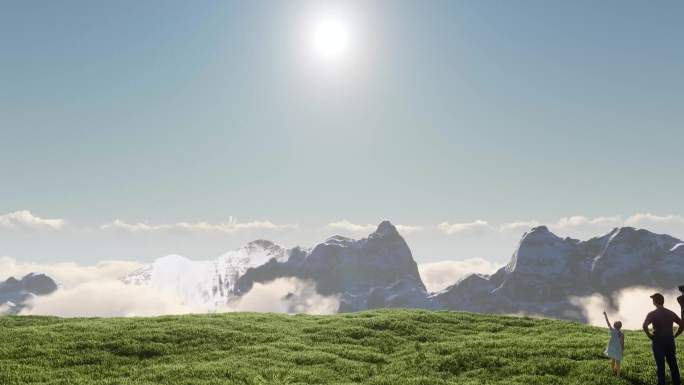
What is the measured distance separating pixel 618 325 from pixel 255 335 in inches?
894

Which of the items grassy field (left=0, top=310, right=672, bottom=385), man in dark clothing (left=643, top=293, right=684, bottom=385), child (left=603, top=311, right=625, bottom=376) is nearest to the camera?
man in dark clothing (left=643, top=293, right=684, bottom=385)

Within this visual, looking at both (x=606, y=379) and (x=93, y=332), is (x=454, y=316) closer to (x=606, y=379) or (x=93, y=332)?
(x=606, y=379)

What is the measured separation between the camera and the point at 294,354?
3108cm

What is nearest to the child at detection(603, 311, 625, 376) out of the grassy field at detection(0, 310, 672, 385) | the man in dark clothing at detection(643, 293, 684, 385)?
the grassy field at detection(0, 310, 672, 385)

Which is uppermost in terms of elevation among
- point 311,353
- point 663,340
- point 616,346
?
point 663,340

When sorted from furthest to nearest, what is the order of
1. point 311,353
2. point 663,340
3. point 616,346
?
point 311,353
point 616,346
point 663,340

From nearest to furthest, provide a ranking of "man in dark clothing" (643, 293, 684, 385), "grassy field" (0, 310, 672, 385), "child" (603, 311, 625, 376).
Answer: "man in dark clothing" (643, 293, 684, 385), "child" (603, 311, 625, 376), "grassy field" (0, 310, 672, 385)

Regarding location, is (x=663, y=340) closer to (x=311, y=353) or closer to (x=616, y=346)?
(x=616, y=346)

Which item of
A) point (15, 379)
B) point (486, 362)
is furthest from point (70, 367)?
point (486, 362)

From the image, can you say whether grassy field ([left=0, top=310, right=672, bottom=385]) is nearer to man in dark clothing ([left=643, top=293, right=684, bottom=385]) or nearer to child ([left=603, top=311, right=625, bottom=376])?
child ([left=603, top=311, right=625, bottom=376])

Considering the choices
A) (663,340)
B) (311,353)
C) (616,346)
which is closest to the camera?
(663,340)

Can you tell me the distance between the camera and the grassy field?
25.9 meters

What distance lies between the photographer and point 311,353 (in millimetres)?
31594

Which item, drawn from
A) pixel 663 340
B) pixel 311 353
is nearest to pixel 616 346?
pixel 663 340
